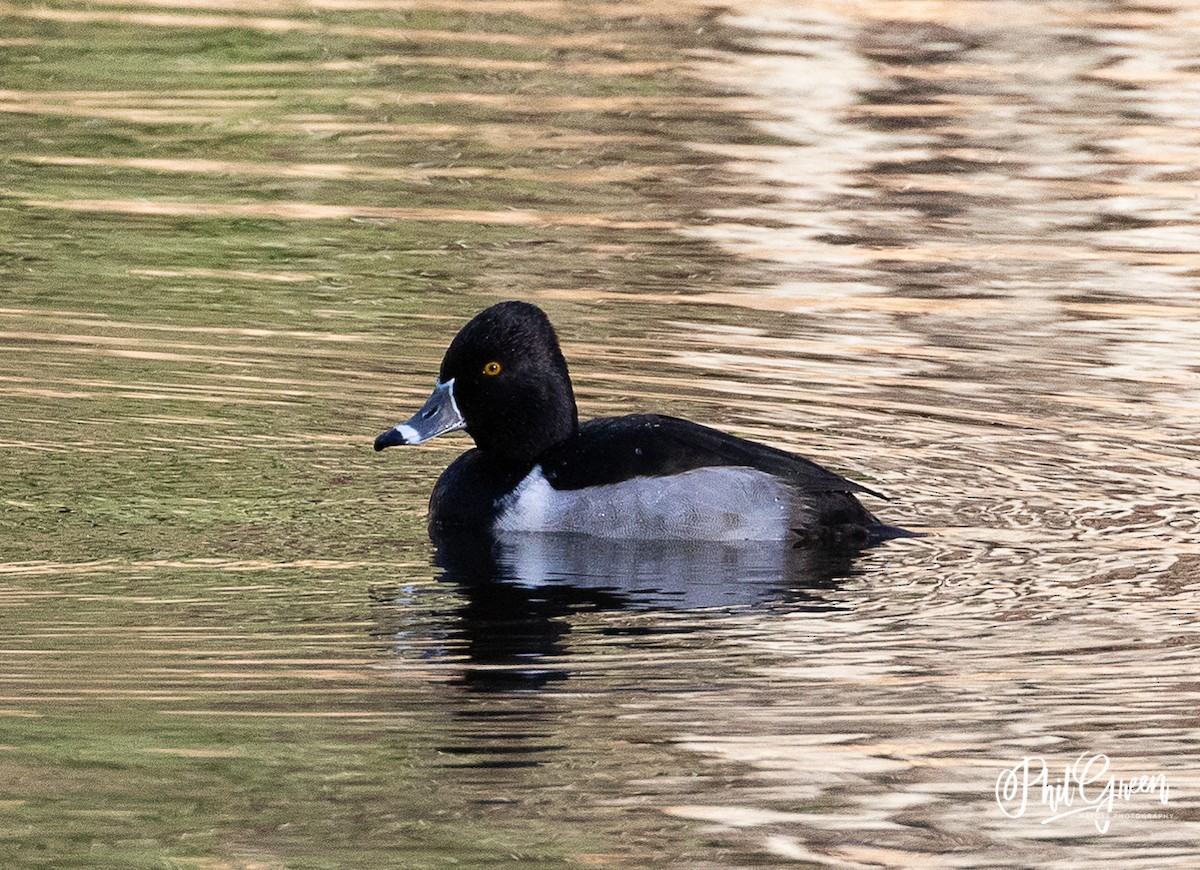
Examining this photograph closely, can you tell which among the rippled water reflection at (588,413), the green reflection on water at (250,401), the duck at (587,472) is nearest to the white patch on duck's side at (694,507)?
the duck at (587,472)

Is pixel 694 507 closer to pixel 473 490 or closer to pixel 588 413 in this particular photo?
pixel 473 490

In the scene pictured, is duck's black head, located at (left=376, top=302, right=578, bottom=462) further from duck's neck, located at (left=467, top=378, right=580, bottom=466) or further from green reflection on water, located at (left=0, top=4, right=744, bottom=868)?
green reflection on water, located at (left=0, top=4, right=744, bottom=868)

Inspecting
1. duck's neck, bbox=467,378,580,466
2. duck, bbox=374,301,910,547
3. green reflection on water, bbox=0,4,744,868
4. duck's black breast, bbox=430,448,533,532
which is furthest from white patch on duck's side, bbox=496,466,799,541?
green reflection on water, bbox=0,4,744,868

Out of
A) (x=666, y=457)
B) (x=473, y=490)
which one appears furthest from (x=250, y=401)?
(x=666, y=457)

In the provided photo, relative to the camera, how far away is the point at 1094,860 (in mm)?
6773

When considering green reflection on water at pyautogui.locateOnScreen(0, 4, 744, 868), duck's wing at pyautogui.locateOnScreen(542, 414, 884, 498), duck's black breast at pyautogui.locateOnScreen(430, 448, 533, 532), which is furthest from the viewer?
duck's black breast at pyautogui.locateOnScreen(430, 448, 533, 532)

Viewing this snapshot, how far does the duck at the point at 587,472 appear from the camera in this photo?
1016 cm

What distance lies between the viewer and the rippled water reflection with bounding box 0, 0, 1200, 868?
7.20m

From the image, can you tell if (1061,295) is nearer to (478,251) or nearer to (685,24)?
(478,251)

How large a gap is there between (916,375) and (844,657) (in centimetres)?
456

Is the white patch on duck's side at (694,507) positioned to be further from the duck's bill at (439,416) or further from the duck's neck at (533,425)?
the duck's bill at (439,416)

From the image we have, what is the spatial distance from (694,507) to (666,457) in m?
0.24

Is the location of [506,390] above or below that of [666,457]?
→ above

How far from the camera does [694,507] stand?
33.3ft
